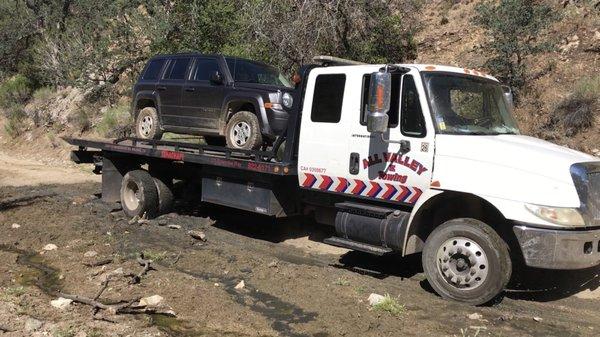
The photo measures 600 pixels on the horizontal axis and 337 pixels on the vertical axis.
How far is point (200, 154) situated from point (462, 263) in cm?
424

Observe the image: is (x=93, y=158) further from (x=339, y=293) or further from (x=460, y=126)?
(x=460, y=126)

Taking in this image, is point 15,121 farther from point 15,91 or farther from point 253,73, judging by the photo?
point 253,73

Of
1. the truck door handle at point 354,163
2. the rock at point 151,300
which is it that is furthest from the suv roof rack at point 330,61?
the rock at point 151,300

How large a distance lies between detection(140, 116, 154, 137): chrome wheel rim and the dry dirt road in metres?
1.51

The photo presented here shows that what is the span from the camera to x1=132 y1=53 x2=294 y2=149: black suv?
26.5ft

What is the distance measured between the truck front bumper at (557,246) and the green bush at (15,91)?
1049 inches

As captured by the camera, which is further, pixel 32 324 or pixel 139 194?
pixel 139 194

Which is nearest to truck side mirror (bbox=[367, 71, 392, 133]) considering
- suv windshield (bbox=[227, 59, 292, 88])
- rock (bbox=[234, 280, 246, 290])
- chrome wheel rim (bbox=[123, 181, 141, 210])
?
rock (bbox=[234, 280, 246, 290])

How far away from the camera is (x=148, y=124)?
32.6 ft

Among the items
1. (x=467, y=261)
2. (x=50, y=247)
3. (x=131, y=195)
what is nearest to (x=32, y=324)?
(x=50, y=247)

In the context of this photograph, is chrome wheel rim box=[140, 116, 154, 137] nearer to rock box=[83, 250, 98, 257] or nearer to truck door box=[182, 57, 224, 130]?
truck door box=[182, 57, 224, 130]

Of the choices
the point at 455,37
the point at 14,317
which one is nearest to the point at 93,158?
the point at 14,317

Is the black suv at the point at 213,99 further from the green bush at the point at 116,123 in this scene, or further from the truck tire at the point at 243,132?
the green bush at the point at 116,123

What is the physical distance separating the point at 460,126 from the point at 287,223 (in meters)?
4.19
